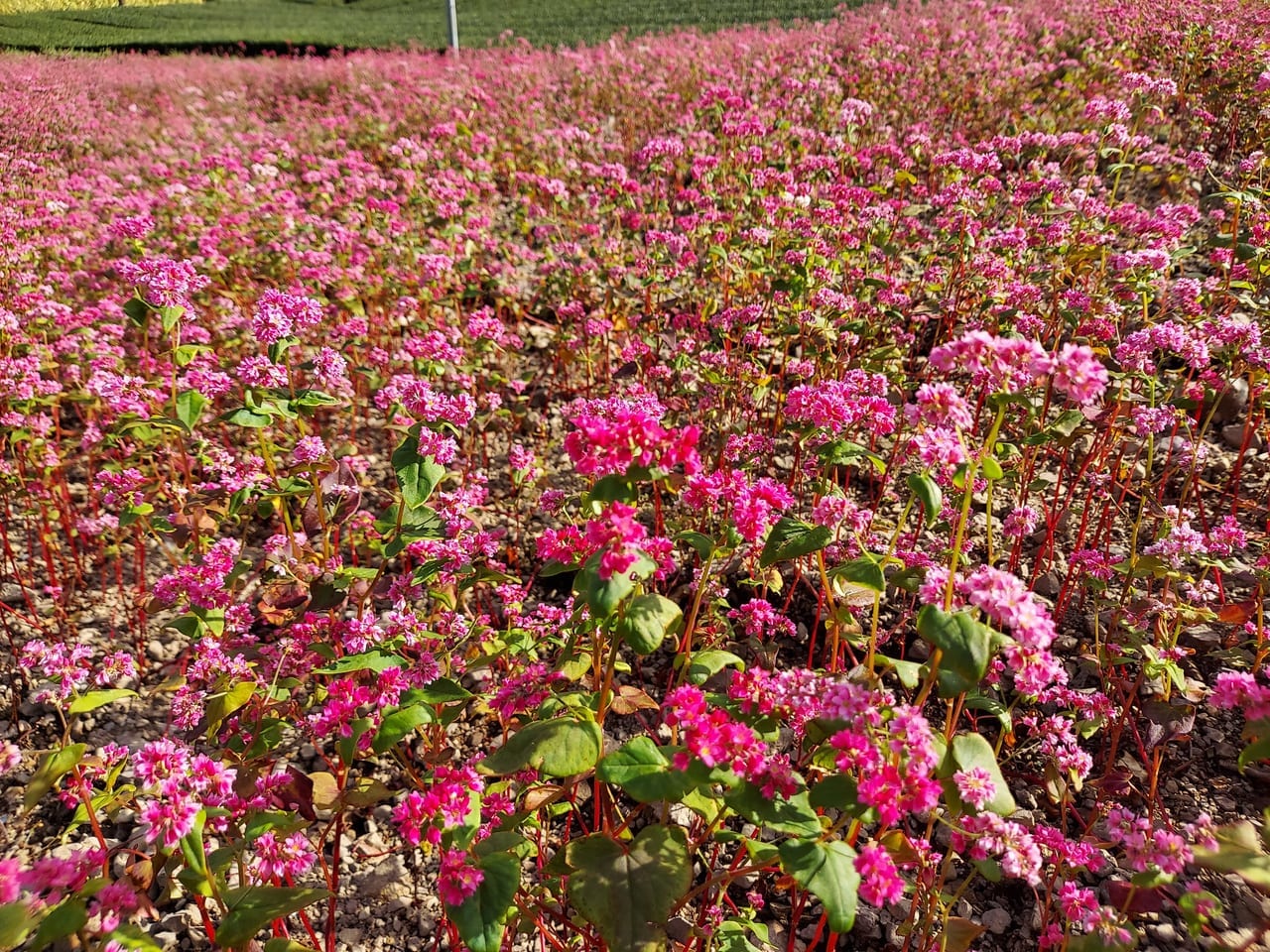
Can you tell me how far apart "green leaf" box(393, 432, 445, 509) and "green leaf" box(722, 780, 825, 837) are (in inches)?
45.2

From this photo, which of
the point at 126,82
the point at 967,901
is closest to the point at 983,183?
the point at 967,901

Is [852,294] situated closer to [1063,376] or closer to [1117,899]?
[1063,376]

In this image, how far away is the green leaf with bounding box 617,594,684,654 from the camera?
5.02 feet

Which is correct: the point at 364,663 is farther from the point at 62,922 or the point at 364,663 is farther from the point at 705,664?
the point at 705,664

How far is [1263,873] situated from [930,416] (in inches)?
41.0

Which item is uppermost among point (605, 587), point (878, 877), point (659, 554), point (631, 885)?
point (605, 587)

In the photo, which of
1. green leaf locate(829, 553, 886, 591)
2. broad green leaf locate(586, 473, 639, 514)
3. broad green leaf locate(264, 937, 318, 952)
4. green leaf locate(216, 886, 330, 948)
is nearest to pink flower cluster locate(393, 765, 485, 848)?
green leaf locate(216, 886, 330, 948)

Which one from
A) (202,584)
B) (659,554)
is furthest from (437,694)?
(202,584)

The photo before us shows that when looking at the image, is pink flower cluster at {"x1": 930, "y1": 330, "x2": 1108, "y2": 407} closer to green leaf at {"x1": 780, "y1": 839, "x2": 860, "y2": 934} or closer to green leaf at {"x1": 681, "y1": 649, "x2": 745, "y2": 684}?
green leaf at {"x1": 681, "y1": 649, "x2": 745, "y2": 684}

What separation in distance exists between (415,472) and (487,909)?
3.80 ft

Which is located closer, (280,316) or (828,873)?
(828,873)

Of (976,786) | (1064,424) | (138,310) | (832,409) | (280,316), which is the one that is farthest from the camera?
(1064,424)

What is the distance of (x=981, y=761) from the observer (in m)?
1.57

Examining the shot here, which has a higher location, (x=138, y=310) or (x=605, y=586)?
(x=138, y=310)
